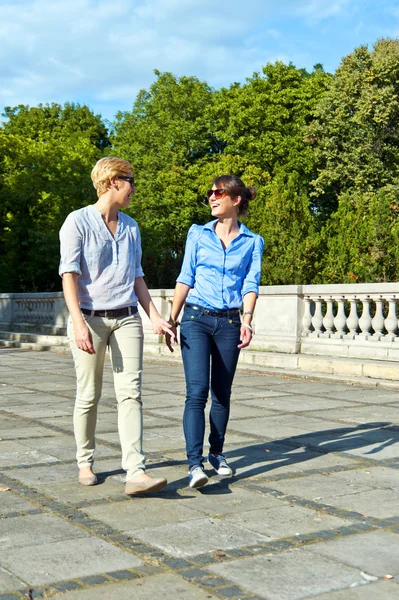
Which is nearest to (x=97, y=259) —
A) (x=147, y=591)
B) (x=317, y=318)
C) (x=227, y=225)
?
(x=227, y=225)

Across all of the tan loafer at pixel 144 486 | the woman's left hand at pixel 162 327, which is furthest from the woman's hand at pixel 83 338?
the tan loafer at pixel 144 486

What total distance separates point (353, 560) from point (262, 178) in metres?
42.5

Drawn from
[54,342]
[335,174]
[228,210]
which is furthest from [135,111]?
[228,210]

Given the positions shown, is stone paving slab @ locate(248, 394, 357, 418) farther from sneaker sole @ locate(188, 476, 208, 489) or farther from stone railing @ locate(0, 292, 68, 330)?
stone railing @ locate(0, 292, 68, 330)

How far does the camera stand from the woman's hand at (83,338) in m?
→ 4.92

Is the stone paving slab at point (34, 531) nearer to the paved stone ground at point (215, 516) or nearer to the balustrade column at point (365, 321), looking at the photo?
the paved stone ground at point (215, 516)

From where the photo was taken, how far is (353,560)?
388 centimetres

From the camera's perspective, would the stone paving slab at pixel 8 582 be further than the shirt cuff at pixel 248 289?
No

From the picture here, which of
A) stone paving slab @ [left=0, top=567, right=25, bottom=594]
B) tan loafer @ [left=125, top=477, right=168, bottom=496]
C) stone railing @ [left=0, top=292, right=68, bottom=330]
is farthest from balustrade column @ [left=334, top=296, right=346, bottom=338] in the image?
stone paving slab @ [left=0, top=567, right=25, bottom=594]

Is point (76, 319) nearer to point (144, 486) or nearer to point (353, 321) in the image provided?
point (144, 486)

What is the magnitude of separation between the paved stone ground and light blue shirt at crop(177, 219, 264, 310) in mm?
1211

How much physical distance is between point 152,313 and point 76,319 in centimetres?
53

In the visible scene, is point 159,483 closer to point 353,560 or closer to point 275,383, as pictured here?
point 353,560

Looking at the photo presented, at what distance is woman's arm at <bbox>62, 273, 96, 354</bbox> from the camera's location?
4.92 meters
